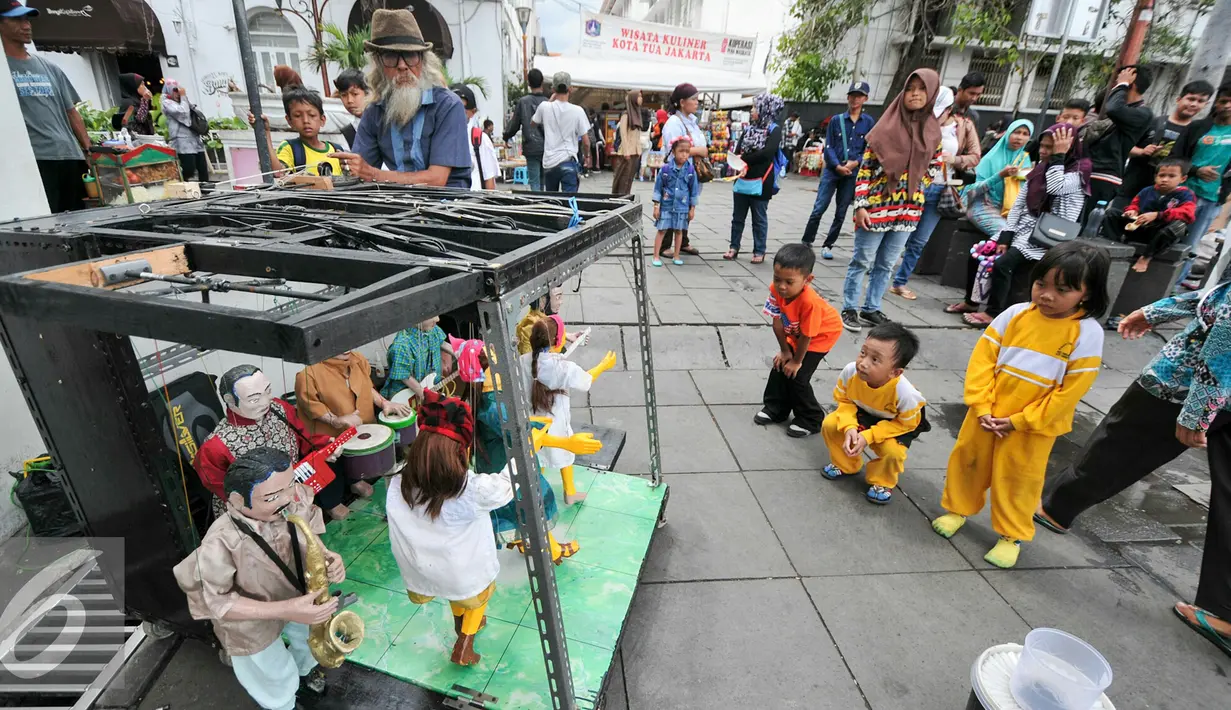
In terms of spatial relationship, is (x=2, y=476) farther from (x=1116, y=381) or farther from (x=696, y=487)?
(x=1116, y=381)

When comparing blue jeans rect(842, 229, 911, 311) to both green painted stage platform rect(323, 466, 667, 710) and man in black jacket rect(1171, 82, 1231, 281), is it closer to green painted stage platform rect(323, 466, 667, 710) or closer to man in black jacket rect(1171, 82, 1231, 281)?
man in black jacket rect(1171, 82, 1231, 281)

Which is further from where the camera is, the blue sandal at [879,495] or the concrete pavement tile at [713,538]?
the blue sandal at [879,495]

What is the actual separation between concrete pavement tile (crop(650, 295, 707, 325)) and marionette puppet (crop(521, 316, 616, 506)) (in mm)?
2653

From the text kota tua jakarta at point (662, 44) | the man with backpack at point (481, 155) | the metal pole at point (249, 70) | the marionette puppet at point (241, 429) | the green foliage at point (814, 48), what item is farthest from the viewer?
the text kota tua jakarta at point (662, 44)

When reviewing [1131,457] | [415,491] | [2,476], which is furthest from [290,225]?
[1131,457]

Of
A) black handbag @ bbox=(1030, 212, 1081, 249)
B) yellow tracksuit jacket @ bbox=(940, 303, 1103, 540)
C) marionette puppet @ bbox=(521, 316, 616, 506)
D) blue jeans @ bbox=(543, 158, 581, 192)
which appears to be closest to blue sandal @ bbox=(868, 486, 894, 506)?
yellow tracksuit jacket @ bbox=(940, 303, 1103, 540)

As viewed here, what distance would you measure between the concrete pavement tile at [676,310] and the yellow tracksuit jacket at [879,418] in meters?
2.31

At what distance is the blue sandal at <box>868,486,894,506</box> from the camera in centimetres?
324

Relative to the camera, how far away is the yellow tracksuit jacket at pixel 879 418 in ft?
10.2

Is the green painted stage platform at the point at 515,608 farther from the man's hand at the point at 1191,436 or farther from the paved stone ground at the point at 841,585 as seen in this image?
the man's hand at the point at 1191,436

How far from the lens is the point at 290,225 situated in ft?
A: 6.41

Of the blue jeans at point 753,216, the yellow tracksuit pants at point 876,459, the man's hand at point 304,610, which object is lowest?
the yellow tracksuit pants at point 876,459

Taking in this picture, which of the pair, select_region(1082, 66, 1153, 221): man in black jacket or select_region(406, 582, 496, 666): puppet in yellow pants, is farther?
select_region(1082, 66, 1153, 221): man in black jacket

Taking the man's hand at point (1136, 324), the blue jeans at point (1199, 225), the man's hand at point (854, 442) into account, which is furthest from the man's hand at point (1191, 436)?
the blue jeans at point (1199, 225)
